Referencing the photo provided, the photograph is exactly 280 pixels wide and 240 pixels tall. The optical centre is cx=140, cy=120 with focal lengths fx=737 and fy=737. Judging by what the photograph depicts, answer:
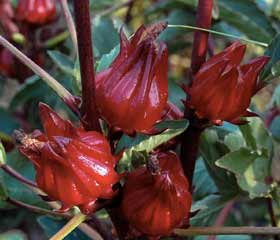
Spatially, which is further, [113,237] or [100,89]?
[113,237]

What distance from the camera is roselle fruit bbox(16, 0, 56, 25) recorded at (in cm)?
121

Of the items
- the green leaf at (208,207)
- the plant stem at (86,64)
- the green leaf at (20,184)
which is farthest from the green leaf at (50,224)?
the plant stem at (86,64)

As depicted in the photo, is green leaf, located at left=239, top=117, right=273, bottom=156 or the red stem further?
green leaf, located at left=239, top=117, right=273, bottom=156

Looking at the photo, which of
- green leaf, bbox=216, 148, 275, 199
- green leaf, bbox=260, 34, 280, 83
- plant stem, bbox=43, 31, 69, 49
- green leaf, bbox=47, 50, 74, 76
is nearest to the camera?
green leaf, bbox=260, 34, 280, 83

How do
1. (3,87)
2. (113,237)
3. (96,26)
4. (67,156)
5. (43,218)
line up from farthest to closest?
1. (3,87)
2. (96,26)
3. (43,218)
4. (113,237)
5. (67,156)

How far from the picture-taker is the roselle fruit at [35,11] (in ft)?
3.96

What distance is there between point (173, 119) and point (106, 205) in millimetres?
101

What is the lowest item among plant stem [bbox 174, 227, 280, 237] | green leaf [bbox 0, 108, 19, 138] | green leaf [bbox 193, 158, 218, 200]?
green leaf [bbox 193, 158, 218, 200]

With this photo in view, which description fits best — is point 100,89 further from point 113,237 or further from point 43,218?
point 43,218

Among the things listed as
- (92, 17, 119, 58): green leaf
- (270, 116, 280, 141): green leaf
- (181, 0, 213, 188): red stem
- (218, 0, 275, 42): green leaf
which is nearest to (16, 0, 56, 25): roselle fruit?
(92, 17, 119, 58): green leaf

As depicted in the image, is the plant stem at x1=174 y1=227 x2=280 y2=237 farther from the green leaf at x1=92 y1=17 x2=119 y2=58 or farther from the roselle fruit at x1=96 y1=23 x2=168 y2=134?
the green leaf at x1=92 y1=17 x2=119 y2=58

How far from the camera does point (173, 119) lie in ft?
2.24

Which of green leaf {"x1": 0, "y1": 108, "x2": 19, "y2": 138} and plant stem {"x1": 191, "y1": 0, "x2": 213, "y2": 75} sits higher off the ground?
plant stem {"x1": 191, "y1": 0, "x2": 213, "y2": 75}

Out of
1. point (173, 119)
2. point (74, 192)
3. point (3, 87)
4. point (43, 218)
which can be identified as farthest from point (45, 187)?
point (3, 87)
